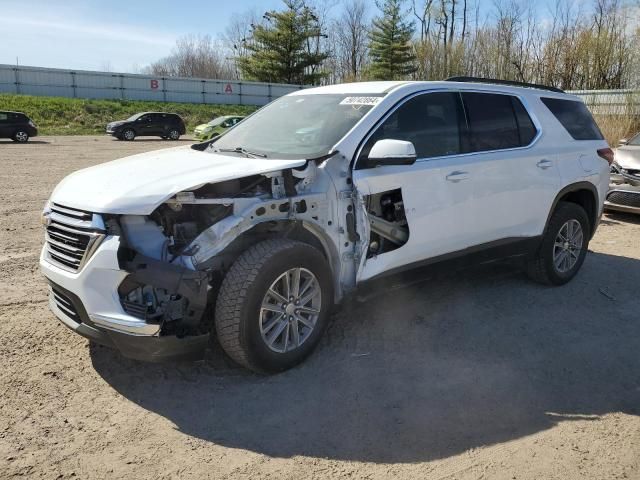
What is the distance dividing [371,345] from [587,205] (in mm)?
3222

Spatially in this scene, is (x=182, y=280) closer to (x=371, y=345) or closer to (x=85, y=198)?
(x=85, y=198)

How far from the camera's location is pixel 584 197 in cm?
591

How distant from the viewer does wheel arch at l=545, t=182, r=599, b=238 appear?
5.55 meters

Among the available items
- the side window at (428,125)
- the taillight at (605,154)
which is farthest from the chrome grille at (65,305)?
the taillight at (605,154)

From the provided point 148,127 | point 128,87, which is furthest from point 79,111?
point 148,127

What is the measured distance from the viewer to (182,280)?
3168 mm

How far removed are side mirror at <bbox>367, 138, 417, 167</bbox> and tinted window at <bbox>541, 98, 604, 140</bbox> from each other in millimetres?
2446

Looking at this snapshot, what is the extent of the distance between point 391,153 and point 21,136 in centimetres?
2721

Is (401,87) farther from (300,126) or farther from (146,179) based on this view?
(146,179)

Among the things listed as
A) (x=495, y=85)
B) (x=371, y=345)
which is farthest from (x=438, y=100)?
(x=371, y=345)

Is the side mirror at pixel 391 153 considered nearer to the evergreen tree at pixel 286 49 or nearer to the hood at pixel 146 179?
the hood at pixel 146 179

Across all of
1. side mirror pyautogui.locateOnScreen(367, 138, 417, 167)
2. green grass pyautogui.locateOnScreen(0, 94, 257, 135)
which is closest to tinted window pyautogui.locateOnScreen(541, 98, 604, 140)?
side mirror pyautogui.locateOnScreen(367, 138, 417, 167)

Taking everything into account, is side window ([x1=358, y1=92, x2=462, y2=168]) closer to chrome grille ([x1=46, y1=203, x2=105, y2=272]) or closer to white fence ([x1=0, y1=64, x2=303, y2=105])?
chrome grille ([x1=46, y1=203, x2=105, y2=272])

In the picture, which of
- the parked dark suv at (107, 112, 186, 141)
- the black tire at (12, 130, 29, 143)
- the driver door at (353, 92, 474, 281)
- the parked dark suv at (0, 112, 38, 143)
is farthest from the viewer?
the parked dark suv at (107, 112, 186, 141)
